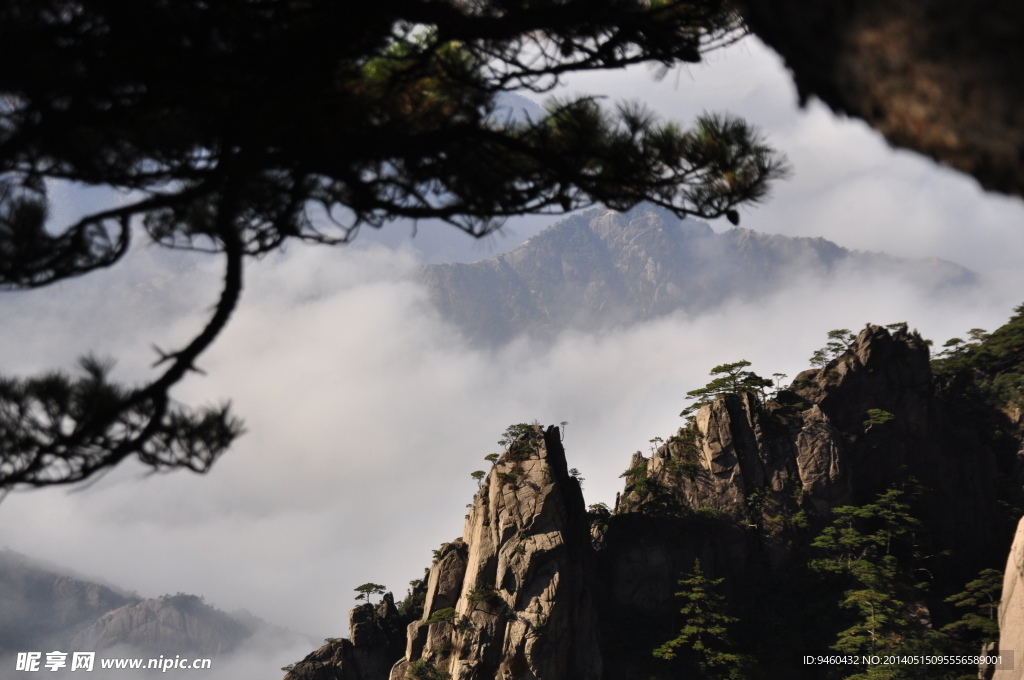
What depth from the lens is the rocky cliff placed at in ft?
84.1

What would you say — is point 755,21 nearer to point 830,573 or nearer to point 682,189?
point 682,189

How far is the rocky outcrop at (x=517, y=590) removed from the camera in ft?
82.1

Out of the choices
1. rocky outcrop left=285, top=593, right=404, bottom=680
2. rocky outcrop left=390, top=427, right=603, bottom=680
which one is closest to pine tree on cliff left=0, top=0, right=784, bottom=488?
rocky outcrop left=390, top=427, right=603, bottom=680

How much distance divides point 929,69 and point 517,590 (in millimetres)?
26036

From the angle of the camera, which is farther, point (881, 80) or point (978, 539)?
point (978, 539)

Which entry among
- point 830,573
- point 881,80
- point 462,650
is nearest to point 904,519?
point 830,573

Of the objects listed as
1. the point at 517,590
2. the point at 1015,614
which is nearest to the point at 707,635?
the point at 517,590

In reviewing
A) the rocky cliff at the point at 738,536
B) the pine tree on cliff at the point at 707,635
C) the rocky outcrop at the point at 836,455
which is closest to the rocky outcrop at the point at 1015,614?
the rocky cliff at the point at 738,536

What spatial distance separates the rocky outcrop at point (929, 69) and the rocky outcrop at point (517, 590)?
25.5m

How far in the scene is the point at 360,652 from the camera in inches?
1208

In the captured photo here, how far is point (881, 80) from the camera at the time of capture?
2119 millimetres

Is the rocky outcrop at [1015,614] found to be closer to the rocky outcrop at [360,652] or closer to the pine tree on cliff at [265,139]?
the pine tree on cliff at [265,139]

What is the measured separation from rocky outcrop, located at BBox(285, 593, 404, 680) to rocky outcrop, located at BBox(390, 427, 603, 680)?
14.3ft

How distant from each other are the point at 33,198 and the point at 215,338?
58.4 inches
